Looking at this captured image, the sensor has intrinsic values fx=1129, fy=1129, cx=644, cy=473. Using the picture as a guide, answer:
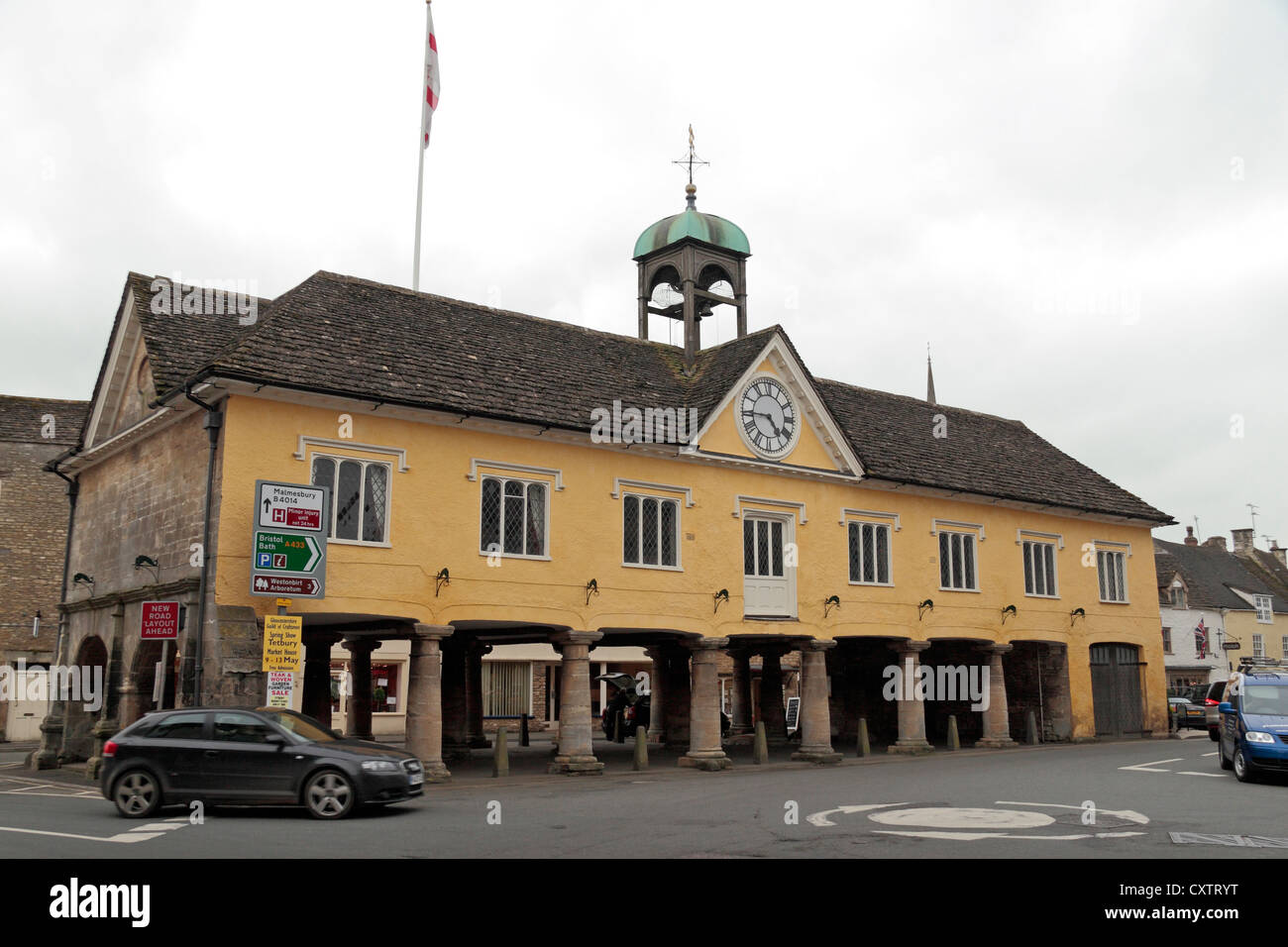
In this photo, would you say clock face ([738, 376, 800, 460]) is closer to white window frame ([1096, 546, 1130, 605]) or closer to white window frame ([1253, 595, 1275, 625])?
white window frame ([1096, 546, 1130, 605])

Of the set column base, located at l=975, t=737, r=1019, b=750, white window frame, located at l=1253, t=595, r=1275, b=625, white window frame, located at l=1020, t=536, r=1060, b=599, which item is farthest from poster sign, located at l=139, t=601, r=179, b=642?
white window frame, located at l=1253, t=595, r=1275, b=625

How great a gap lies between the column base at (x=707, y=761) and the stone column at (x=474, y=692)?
7.72 metres

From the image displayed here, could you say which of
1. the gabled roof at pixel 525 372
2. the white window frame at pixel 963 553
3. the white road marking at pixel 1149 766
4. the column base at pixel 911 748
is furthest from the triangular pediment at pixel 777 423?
the white road marking at pixel 1149 766

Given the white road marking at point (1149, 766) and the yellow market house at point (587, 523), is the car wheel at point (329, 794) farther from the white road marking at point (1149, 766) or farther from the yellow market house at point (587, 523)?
the white road marking at point (1149, 766)

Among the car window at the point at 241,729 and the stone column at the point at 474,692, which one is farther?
the stone column at the point at 474,692

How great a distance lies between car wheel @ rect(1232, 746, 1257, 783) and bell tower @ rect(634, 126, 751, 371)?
16381 mm

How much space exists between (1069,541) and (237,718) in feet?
88.7

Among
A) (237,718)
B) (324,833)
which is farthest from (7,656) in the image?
(324,833)

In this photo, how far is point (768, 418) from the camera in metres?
27.8

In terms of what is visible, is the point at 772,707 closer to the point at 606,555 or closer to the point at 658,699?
the point at 658,699

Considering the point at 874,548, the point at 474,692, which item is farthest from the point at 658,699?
the point at 874,548

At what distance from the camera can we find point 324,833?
520 inches

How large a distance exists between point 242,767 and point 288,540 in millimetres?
4875

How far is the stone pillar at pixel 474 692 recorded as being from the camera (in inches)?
1228
